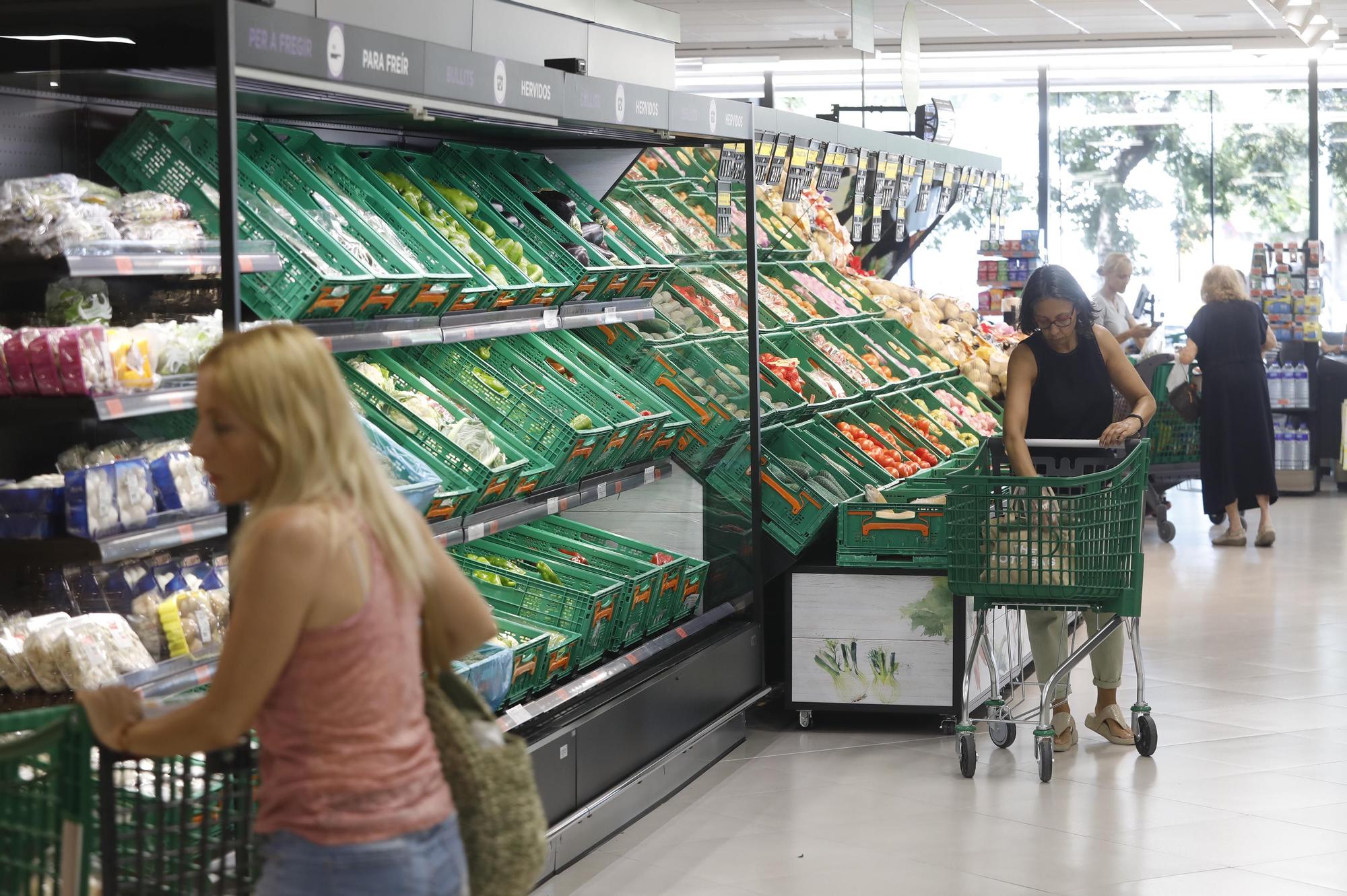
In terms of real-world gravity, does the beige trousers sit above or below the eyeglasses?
below

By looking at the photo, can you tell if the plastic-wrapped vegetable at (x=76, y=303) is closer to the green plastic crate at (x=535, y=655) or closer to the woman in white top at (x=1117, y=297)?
the green plastic crate at (x=535, y=655)

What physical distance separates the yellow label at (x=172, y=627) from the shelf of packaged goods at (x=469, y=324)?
27.6 inches

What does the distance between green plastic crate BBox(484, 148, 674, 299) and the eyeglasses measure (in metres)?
1.31

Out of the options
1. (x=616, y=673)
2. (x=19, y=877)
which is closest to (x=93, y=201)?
(x=19, y=877)

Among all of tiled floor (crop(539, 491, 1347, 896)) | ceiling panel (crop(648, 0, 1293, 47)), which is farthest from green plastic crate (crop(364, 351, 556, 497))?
ceiling panel (crop(648, 0, 1293, 47))

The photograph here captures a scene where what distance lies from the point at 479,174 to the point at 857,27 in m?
2.94

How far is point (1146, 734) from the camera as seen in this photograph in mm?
5078

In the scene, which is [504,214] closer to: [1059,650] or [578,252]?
[578,252]

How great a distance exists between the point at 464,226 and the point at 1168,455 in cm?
702

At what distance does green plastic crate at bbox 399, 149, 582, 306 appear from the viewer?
182 inches

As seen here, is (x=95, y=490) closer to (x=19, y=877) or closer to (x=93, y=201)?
(x=93, y=201)

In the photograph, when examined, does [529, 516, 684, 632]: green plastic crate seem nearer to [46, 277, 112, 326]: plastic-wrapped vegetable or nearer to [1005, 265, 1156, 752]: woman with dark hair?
[1005, 265, 1156, 752]: woman with dark hair

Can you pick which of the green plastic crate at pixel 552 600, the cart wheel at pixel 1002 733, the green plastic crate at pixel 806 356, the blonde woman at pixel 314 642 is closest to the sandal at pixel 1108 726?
the cart wheel at pixel 1002 733

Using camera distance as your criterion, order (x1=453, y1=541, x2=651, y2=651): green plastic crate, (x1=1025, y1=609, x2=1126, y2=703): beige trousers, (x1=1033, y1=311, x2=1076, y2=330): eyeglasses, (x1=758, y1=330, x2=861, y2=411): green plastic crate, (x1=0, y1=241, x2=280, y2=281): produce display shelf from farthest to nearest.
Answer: (x1=758, y1=330, x2=861, y2=411): green plastic crate, (x1=1025, y1=609, x2=1126, y2=703): beige trousers, (x1=1033, y1=311, x2=1076, y2=330): eyeglasses, (x1=453, y1=541, x2=651, y2=651): green plastic crate, (x1=0, y1=241, x2=280, y2=281): produce display shelf
